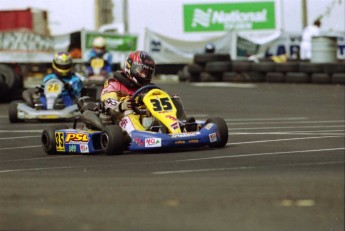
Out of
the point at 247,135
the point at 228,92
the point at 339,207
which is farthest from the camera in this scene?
the point at 228,92

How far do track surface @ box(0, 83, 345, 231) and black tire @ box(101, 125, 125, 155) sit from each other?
0.15 metres

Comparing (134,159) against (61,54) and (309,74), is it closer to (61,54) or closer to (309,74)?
(61,54)

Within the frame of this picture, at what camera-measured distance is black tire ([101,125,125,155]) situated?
34.9 ft

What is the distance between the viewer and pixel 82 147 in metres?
11.2

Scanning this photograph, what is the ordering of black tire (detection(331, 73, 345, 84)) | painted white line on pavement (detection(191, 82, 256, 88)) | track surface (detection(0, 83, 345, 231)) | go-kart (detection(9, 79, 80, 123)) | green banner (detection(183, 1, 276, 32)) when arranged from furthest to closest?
green banner (detection(183, 1, 276, 32)) → painted white line on pavement (detection(191, 82, 256, 88)) → black tire (detection(331, 73, 345, 84)) → go-kart (detection(9, 79, 80, 123)) → track surface (detection(0, 83, 345, 231))

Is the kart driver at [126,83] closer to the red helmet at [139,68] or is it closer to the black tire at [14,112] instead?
the red helmet at [139,68]

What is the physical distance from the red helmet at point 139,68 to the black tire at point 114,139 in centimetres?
87

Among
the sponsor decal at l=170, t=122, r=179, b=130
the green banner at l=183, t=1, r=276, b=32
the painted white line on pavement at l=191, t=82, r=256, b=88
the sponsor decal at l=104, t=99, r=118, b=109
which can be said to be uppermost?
the green banner at l=183, t=1, r=276, b=32

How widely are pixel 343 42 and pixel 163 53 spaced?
459cm

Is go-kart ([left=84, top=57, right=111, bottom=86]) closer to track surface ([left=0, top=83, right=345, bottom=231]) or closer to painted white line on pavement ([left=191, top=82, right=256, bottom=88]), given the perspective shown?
painted white line on pavement ([left=191, top=82, right=256, bottom=88])

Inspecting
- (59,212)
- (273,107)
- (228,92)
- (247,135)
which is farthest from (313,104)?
(59,212)

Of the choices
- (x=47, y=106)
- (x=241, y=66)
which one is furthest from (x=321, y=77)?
(x=47, y=106)

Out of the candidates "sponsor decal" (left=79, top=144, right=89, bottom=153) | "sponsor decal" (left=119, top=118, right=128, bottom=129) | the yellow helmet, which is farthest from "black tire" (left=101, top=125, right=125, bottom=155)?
the yellow helmet

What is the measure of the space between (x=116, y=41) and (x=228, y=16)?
3.90 meters
